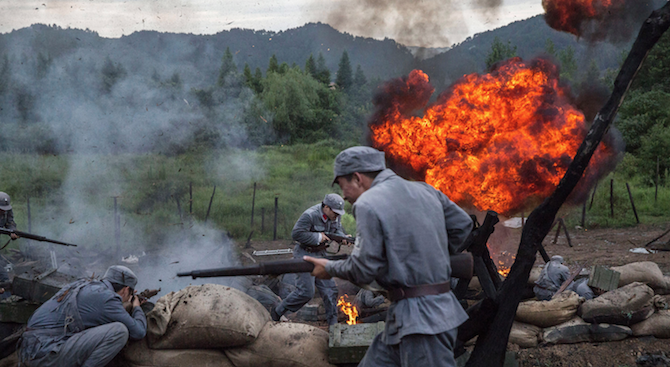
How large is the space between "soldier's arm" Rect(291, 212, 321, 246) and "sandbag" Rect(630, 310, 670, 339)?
3.86 m

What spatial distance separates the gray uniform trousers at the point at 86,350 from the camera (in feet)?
12.5

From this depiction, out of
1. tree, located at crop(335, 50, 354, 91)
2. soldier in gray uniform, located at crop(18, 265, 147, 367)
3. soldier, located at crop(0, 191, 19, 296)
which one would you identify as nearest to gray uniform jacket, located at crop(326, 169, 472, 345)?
soldier in gray uniform, located at crop(18, 265, 147, 367)

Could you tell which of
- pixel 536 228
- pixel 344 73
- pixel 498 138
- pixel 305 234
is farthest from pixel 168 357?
pixel 344 73

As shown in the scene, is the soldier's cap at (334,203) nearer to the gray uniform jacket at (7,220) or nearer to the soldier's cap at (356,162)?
the soldier's cap at (356,162)

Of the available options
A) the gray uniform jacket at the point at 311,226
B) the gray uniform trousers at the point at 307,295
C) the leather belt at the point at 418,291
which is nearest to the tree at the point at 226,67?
the gray uniform jacket at the point at 311,226

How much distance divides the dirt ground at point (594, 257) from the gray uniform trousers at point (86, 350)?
3.99 meters

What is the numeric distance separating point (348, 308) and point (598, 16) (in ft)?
22.3

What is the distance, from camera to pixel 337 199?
20.4 feet

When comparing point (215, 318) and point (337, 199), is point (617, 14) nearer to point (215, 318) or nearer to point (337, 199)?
point (337, 199)

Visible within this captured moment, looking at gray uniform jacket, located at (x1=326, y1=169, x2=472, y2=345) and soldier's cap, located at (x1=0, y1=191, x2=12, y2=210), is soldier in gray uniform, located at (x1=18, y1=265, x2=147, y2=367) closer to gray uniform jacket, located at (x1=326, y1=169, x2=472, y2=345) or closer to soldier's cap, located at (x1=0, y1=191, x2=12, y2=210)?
gray uniform jacket, located at (x1=326, y1=169, x2=472, y2=345)

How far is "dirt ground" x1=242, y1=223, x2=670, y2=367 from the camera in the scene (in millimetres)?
4793

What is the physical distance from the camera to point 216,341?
4.24 meters

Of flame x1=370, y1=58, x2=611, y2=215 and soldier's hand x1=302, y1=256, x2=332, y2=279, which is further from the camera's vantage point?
flame x1=370, y1=58, x2=611, y2=215

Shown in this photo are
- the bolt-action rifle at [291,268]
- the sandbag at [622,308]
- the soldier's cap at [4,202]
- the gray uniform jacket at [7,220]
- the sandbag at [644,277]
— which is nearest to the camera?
the bolt-action rifle at [291,268]
